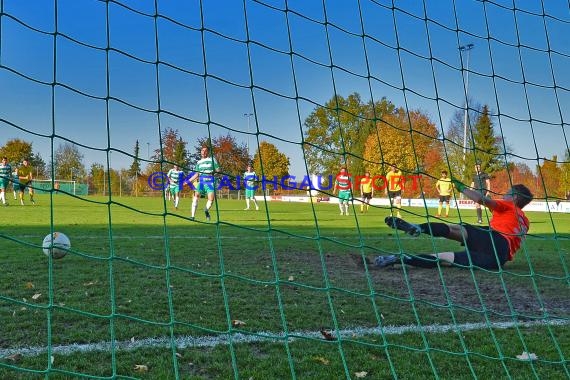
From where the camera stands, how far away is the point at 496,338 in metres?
2.85

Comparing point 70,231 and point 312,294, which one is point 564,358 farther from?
point 70,231

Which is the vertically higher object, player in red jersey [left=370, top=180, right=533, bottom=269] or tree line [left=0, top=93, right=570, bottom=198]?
tree line [left=0, top=93, right=570, bottom=198]

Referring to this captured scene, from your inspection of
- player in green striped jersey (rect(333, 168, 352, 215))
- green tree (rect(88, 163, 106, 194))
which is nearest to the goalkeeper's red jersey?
player in green striped jersey (rect(333, 168, 352, 215))

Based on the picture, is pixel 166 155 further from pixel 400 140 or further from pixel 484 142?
pixel 484 142

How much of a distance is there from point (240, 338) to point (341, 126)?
2.01m

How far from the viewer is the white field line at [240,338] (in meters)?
2.40

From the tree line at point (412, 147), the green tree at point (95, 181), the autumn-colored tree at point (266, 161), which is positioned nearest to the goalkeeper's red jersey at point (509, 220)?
→ the tree line at point (412, 147)

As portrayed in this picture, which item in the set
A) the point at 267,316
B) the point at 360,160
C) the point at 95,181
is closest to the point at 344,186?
the point at 360,160

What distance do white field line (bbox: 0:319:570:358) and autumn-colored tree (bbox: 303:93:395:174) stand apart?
1.16 m

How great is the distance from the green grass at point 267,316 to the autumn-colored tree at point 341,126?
783 millimetres

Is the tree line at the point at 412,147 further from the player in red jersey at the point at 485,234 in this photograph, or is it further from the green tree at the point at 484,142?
the player in red jersey at the point at 485,234

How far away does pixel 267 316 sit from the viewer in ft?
10.2

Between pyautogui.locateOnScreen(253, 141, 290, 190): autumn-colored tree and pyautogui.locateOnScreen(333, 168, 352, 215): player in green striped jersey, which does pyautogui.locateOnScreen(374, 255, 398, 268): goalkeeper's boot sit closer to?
pyautogui.locateOnScreen(333, 168, 352, 215): player in green striped jersey

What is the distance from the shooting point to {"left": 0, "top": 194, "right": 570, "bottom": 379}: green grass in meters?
2.30
